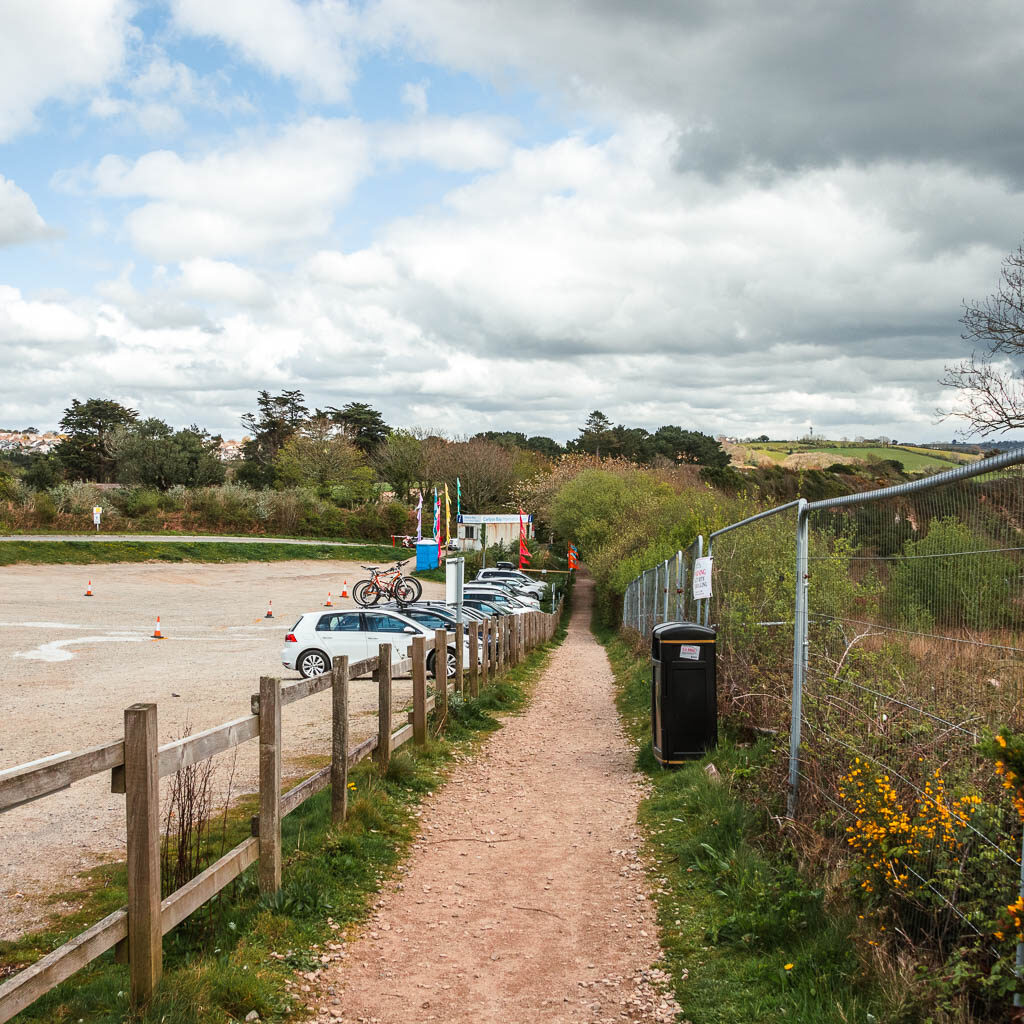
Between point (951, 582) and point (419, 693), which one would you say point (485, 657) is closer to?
point (419, 693)

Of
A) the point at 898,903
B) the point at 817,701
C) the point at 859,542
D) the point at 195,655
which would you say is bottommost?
the point at 195,655

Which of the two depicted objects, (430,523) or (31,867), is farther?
(430,523)

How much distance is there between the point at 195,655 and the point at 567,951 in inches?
668

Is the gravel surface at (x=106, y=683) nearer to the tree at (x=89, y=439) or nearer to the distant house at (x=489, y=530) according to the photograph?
the distant house at (x=489, y=530)

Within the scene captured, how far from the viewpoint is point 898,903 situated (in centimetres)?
412

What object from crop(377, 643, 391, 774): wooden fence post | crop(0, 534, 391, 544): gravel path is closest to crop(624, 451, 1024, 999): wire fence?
crop(377, 643, 391, 774): wooden fence post

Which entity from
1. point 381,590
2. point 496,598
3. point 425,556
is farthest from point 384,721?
point 425,556

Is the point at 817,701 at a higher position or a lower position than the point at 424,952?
higher

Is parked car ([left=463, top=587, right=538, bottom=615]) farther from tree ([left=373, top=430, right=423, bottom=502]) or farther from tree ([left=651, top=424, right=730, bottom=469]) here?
tree ([left=651, top=424, right=730, bottom=469])

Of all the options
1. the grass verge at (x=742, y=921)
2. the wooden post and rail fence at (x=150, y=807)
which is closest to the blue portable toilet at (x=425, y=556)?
the grass verge at (x=742, y=921)

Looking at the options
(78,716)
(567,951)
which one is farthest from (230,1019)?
(78,716)

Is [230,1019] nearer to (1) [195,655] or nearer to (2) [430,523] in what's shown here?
(1) [195,655]

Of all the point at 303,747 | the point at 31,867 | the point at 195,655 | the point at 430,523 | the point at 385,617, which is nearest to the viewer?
the point at 31,867

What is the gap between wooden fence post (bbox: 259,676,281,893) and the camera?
5242 millimetres
